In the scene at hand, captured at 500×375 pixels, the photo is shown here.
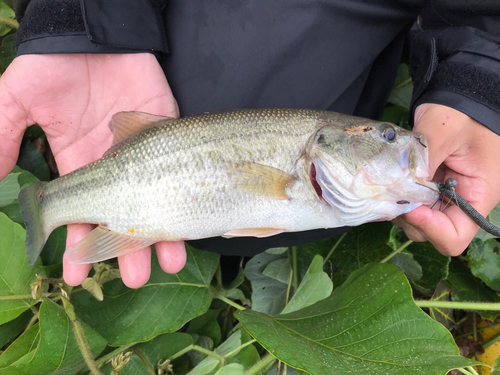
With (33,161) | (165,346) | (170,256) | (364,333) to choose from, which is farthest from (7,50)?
(364,333)

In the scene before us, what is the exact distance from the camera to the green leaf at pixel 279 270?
7.29 feet

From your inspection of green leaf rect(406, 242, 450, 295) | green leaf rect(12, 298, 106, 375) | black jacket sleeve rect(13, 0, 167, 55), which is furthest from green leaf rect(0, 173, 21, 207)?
green leaf rect(406, 242, 450, 295)

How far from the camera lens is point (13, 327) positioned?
6.74ft

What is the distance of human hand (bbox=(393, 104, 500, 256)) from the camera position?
1551 millimetres

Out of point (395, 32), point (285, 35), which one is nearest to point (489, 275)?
point (395, 32)

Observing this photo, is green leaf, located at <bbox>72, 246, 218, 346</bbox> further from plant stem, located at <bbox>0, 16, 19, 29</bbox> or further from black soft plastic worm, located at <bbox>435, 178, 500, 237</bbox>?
plant stem, located at <bbox>0, 16, 19, 29</bbox>

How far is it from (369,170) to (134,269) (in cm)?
130

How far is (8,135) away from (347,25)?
1.91 m

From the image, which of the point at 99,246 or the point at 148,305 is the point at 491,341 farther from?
the point at 99,246

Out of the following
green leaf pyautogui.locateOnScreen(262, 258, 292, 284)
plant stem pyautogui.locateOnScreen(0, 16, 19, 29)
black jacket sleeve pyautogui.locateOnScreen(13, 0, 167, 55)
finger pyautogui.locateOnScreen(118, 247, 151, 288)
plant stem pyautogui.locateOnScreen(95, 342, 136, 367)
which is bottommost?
plant stem pyautogui.locateOnScreen(95, 342, 136, 367)

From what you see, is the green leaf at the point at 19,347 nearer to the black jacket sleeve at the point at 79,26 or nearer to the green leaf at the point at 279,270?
the green leaf at the point at 279,270

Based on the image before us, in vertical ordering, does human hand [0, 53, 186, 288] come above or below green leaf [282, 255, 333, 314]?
above

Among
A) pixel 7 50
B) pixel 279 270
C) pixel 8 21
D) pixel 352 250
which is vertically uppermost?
pixel 8 21

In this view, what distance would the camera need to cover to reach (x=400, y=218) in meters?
1.67
